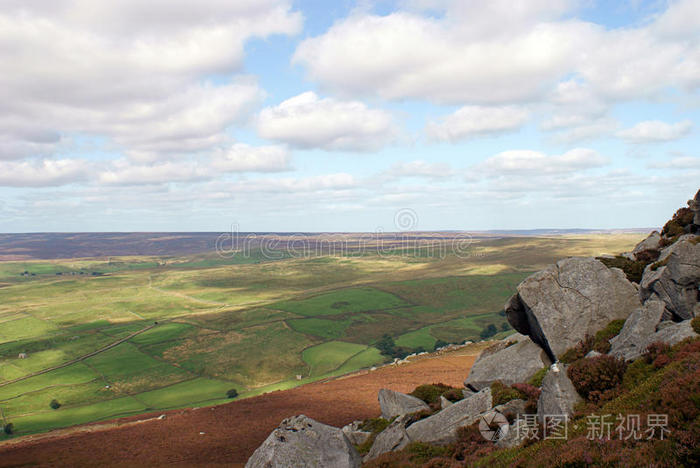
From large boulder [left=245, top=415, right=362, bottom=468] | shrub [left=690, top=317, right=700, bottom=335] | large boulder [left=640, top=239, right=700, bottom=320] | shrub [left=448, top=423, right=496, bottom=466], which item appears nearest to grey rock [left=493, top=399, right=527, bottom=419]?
shrub [left=448, top=423, right=496, bottom=466]

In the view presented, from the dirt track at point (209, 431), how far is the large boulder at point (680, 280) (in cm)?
2441

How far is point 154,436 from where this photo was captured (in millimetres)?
34438

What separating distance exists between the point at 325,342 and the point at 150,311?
11031 cm

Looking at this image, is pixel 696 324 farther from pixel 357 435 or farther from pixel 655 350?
pixel 357 435

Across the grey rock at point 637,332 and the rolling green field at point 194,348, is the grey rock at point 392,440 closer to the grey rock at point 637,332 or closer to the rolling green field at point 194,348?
the grey rock at point 637,332

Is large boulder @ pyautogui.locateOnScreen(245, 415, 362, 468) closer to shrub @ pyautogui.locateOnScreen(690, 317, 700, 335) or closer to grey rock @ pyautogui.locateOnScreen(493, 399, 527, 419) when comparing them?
grey rock @ pyautogui.locateOnScreen(493, 399, 527, 419)

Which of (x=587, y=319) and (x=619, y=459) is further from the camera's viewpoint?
(x=587, y=319)

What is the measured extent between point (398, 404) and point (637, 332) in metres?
13.9

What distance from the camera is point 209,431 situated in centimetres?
3478

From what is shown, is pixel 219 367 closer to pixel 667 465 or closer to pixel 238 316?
pixel 238 316

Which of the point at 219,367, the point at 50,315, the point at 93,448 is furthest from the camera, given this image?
the point at 50,315

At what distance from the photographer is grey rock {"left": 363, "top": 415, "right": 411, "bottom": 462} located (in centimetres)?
2008

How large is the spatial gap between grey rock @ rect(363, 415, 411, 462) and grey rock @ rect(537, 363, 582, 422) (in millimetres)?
6788

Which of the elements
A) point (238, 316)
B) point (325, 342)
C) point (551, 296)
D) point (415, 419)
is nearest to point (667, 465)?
point (415, 419)
